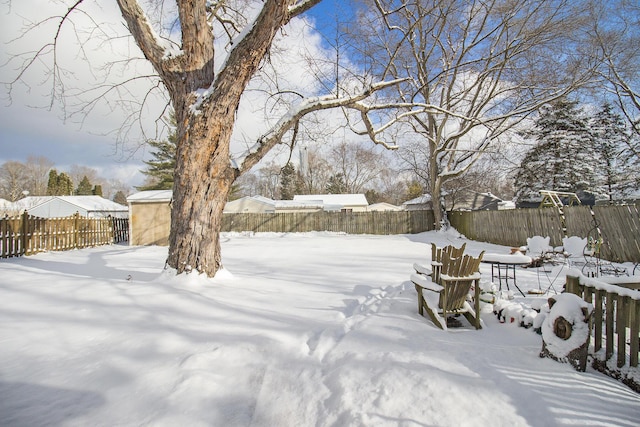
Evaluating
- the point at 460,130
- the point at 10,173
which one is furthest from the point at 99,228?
the point at 10,173

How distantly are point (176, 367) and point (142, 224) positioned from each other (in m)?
14.0

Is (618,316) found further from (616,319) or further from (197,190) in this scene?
(197,190)

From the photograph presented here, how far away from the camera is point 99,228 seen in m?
→ 14.4

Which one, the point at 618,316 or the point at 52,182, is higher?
the point at 52,182

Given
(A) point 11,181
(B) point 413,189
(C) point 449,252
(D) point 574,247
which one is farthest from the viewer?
(B) point 413,189

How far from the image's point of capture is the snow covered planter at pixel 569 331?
258 cm

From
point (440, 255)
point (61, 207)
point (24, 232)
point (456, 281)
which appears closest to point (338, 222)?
point (24, 232)

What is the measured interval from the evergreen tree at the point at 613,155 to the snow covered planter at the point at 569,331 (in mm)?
26843

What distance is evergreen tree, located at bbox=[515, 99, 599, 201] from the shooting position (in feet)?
71.2

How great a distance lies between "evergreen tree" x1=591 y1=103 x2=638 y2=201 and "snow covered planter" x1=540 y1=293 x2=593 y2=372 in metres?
26.8

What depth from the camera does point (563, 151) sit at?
2203 cm

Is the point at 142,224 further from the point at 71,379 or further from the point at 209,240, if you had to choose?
the point at 71,379

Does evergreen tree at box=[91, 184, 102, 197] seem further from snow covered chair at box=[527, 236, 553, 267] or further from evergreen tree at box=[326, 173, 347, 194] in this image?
snow covered chair at box=[527, 236, 553, 267]

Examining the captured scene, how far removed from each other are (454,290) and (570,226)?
9423 mm
